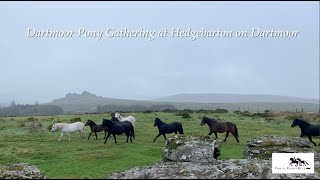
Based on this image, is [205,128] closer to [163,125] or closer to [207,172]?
[163,125]

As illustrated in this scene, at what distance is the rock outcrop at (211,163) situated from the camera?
12703 mm

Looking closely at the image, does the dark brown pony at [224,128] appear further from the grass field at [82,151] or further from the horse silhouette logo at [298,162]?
the horse silhouette logo at [298,162]

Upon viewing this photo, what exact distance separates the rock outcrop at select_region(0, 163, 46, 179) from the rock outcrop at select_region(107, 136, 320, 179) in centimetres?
259

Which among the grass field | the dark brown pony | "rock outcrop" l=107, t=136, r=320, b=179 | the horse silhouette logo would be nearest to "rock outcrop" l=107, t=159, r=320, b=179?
"rock outcrop" l=107, t=136, r=320, b=179

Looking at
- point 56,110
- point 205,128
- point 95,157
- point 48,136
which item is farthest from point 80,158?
point 56,110

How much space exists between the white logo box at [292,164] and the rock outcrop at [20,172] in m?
8.37

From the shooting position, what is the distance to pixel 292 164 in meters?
13.3

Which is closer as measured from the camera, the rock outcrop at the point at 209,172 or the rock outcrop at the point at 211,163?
the rock outcrop at the point at 209,172

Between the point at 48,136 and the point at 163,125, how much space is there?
33.7 feet

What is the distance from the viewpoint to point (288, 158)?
44.4ft

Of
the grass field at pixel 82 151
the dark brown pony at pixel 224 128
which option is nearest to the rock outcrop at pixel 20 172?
the grass field at pixel 82 151

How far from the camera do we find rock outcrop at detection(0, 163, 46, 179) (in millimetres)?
12375

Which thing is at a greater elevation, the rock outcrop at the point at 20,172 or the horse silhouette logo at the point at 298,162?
the horse silhouette logo at the point at 298,162

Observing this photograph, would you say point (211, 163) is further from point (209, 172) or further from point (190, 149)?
point (190, 149)
